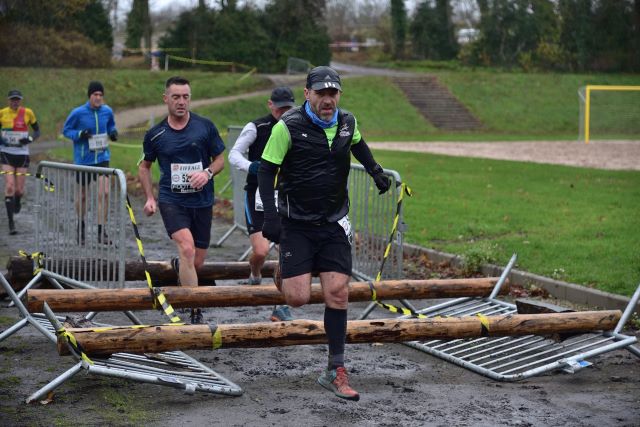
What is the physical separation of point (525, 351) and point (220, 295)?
2446mm

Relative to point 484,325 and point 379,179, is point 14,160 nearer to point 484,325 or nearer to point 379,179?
point 379,179

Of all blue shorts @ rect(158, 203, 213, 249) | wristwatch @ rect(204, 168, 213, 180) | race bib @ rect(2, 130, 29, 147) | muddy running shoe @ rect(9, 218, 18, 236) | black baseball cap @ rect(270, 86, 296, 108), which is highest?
black baseball cap @ rect(270, 86, 296, 108)

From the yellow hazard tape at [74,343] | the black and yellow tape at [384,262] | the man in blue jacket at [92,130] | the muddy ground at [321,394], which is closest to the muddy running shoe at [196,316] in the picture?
the muddy ground at [321,394]

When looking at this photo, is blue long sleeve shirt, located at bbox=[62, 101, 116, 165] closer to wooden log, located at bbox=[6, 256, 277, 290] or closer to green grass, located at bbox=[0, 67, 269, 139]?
wooden log, located at bbox=[6, 256, 277, 290]

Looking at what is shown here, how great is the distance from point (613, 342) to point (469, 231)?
6150 mm

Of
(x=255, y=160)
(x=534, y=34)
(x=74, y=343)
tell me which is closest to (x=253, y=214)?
(x=255, y=160)

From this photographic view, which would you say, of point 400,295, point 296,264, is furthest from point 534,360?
point 296,264

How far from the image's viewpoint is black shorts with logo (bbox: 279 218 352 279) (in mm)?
6711

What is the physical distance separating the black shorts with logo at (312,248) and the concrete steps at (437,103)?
3926 cm

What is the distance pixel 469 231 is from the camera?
13602mm

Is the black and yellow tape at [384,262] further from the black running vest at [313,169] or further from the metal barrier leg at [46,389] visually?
the metal barrier leg at [46,389]

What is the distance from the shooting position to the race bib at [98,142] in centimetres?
1347

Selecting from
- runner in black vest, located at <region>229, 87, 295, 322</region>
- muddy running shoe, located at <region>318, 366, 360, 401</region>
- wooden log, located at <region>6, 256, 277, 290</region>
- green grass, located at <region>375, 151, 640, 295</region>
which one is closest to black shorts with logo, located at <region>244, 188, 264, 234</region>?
runner in black vest, located at <region>229, 87, 295, 322</region>

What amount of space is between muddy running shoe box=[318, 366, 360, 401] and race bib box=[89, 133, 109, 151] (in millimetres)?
7687
